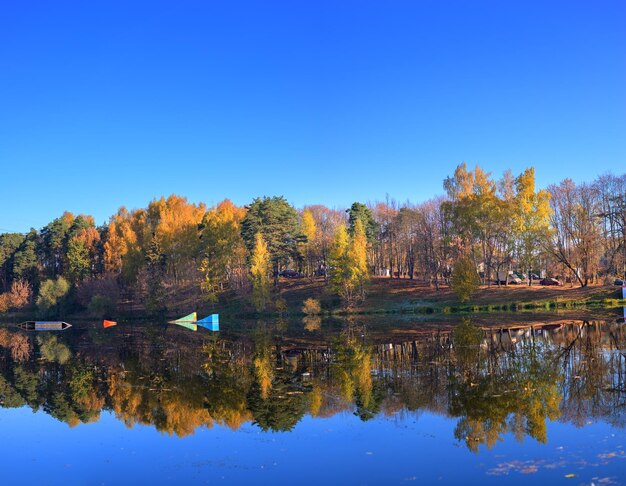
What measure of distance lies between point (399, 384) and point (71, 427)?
1147cm

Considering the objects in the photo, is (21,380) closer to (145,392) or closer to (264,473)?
(145,392)

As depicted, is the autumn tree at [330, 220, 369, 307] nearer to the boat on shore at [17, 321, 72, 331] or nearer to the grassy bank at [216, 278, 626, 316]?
the grassy bank at [216, 278, 626, 316]

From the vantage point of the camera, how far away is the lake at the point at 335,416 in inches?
460

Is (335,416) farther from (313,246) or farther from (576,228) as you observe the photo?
(313,246)

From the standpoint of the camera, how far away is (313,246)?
85312 millimetres

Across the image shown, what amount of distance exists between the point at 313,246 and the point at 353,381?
6477 centimetres

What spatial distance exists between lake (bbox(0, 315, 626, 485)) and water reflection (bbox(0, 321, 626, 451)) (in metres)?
0.08

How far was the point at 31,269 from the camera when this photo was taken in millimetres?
100875

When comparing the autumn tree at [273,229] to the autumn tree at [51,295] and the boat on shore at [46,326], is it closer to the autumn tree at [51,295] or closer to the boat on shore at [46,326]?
the boat on shore at [46,326]

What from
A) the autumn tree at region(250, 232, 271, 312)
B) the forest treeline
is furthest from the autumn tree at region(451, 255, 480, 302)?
the autumn tree at region(250, 232, 271, 312)

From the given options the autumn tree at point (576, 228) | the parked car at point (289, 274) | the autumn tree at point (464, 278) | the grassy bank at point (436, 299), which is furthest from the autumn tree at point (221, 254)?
the autumn tree at point (576, 228)

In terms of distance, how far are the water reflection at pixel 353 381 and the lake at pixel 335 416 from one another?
0.28 ft

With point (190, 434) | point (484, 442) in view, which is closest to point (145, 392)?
point (190, 434)

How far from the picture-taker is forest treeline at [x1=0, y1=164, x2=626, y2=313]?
210ft
